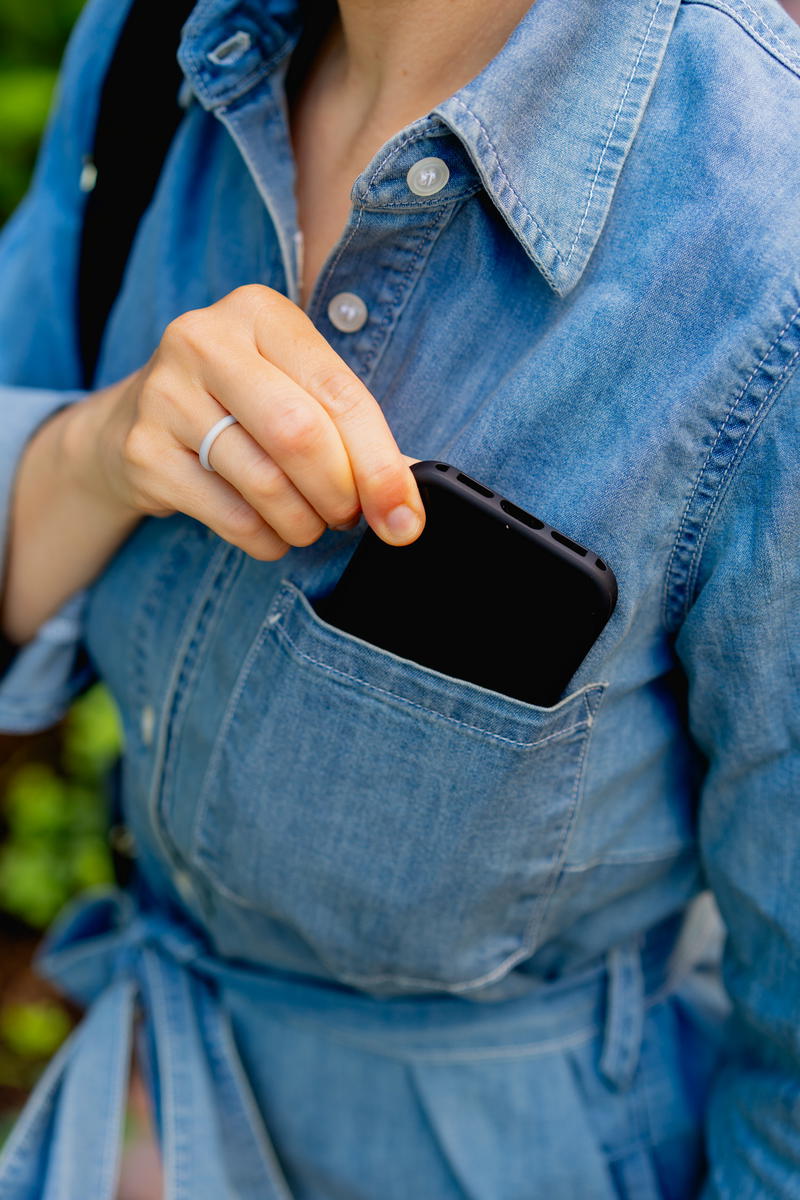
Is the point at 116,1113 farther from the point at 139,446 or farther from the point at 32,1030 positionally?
the point at 32,1030

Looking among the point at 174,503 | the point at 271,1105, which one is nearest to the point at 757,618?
the point at 174,503

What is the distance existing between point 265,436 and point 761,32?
55 centimetres

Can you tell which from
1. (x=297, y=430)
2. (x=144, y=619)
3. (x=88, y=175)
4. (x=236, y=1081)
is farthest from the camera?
(x=88, y=175)

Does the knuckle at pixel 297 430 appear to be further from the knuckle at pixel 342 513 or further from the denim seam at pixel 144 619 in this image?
the denim seam at pixel 144 619

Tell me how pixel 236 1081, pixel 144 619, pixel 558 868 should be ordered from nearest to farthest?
pixel 558 868 → pixel 144 619 → pixel 236 1081

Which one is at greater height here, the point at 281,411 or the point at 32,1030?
the point at 281,411

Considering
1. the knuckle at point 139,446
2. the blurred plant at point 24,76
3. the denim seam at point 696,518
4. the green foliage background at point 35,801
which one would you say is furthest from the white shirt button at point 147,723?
the blurred plant at point 24,76

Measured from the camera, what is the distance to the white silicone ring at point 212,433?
84 cm

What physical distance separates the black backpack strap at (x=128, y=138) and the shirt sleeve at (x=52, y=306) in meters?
0.03

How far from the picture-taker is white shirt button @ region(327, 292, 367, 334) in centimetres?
93

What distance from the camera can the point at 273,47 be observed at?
1077 mm

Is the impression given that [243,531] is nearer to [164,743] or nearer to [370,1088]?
[164,743]

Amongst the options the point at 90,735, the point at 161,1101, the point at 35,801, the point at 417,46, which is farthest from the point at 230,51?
the point at 35,801

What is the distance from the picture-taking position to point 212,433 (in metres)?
0.85
